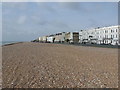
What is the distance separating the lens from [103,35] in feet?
254

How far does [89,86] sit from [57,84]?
1.10m

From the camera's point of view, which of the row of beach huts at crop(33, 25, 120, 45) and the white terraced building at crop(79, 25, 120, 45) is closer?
the white terraced building at crop(79, 25, 120, 45)

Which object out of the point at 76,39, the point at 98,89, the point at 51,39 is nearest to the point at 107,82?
the point at 98,89

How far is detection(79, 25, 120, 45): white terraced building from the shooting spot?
65.1 m

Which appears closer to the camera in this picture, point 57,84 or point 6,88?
point 6,88

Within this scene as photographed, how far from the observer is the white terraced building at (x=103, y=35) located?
65.1 metres

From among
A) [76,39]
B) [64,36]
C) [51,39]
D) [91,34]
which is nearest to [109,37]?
[91,34]

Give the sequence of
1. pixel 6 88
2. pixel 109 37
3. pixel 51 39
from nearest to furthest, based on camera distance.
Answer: pixel 6 88 < pixel 109 37 < pixel 51 39

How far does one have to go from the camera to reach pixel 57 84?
6441 millimetres

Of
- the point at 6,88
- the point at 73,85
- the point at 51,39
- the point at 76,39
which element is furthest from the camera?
the point at 51,39

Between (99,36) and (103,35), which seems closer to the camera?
(103,35)

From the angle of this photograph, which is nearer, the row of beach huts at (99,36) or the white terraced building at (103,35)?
the white terraced building at (103,35)

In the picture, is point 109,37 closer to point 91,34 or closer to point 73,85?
point 91,34

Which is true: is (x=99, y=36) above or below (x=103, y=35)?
below
